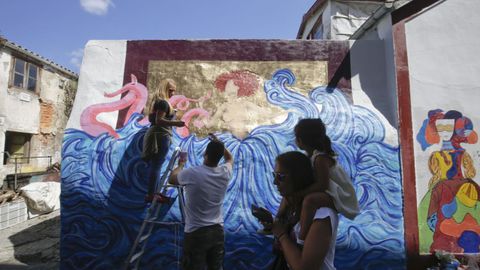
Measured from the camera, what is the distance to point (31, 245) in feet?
21.2

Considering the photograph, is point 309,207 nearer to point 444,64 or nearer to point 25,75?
point 444,64

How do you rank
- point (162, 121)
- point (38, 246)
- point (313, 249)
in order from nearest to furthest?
point (313, 249) < point (162, 121) < point (38, 246)

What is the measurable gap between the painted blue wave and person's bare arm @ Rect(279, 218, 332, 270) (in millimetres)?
2854

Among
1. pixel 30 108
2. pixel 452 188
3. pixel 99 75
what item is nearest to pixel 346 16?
pixel 452 188

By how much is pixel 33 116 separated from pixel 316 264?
55.0 ft

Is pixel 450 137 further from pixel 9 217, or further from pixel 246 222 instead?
pixel 9 217

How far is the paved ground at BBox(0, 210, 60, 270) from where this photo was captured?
5457mm

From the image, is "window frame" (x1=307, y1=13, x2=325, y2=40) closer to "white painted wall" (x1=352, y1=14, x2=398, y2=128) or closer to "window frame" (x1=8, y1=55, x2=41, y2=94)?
"white painted wall" (x1=352, y1=14, x2=398, y2=128)

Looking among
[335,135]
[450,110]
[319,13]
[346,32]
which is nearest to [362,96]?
[335,135]

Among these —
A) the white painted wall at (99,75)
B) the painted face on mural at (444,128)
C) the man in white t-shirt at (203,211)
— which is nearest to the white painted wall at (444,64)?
the painted face on mural at (444,128)

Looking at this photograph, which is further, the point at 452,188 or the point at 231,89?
the point at 231,89

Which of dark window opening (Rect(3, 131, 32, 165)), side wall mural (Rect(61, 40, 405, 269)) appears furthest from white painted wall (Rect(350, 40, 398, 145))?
dark window opening (Rect(3, 131, 32, 165))

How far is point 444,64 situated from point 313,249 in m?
4.53

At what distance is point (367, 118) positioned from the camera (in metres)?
4.88
